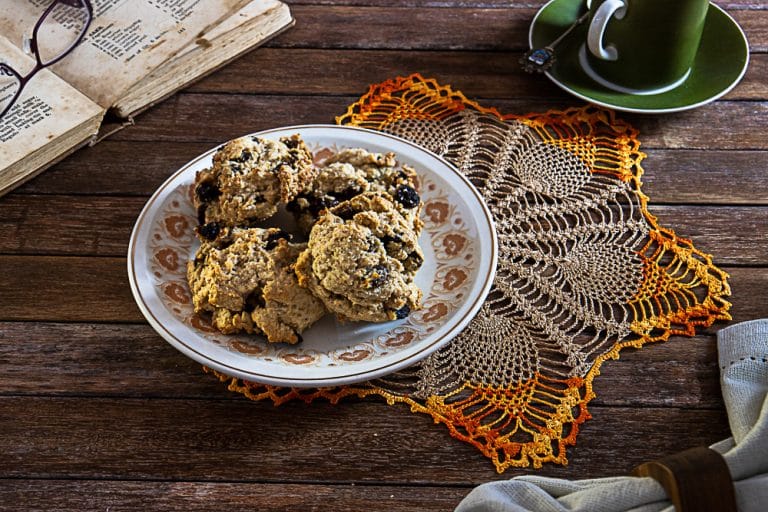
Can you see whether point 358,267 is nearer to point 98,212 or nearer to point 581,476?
point 581,476

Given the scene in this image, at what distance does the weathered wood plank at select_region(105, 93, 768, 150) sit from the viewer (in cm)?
150

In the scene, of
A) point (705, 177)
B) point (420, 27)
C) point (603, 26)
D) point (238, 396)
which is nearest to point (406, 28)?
point (420, 27)

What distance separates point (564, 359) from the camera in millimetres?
1158

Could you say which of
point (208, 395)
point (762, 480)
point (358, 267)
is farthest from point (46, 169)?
point (762, 480)

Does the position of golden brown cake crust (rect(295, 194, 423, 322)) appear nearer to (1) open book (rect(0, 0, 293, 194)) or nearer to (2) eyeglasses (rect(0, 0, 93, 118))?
(1) open book (rect(0, 0, 293, 194))

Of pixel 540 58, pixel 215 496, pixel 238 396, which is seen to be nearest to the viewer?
pixel 215 496

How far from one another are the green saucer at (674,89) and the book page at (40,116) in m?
0.87

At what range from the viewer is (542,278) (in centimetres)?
125

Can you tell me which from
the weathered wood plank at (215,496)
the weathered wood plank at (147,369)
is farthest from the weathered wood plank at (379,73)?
the weathered wood plank at (215,496)

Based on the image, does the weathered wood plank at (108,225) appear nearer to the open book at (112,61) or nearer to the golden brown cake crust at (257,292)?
the open book at (112,61)

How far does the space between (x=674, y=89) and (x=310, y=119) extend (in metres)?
0.69

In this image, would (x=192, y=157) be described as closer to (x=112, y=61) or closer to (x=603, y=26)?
(x=112, y=61)

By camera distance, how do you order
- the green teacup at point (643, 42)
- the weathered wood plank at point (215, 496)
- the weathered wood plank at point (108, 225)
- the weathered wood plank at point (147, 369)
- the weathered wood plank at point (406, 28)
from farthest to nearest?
the weathered wood plank at point (406, 28) → the green teacup at point (643, 42) → the weathered wood plank at point (108, 225) → the weathered wood plank at point (147, 369) → the weathered wood plank at point (215, 496)

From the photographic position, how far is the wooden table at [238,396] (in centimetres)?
103
